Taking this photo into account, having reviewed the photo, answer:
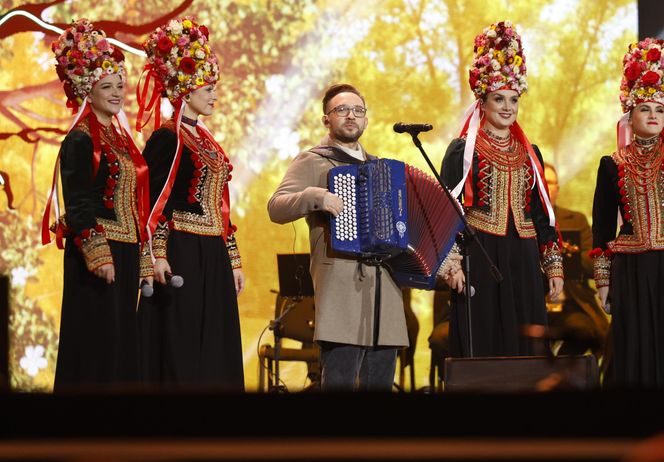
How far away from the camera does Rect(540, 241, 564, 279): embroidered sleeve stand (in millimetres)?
4629

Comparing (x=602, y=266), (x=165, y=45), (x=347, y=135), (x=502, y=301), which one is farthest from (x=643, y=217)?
(x=165, y=45)

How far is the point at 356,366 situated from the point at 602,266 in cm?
123

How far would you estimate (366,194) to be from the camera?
4109mm

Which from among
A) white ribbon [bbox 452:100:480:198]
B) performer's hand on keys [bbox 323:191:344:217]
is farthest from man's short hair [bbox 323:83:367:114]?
performer's hand on keys [bbox 323:191:344:217]

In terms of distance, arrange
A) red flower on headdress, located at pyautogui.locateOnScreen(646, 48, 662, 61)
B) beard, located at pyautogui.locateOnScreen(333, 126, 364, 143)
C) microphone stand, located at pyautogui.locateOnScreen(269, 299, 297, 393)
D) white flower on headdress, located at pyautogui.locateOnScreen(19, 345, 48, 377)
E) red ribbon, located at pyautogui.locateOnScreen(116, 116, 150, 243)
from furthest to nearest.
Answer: white flower on headdress, located at pyautogui.locateOnScreen(19, 345, 48, 377)
microphone stand, located at pyautogui.locateOnScreen(269, 299, 297, 393)
red flower on headdress, located at pyautogui.locateOnScreen(646, 48, 662, 61)
beard, located at pyautogui.locateOnScreen(333, 126, 364, 143)
red ribbon, located at pyautogui.locateOnScreen(116, 116, 150, 243)

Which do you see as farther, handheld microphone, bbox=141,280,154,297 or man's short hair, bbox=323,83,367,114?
man's short hair, bbox=323,83,367,114

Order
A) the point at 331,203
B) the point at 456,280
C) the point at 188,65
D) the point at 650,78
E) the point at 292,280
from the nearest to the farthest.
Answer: the point at 331,203 < the point at 456,280 < the point at 188,65 < the point at 650,78 < the point at 292,280

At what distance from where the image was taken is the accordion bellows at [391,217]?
162 inches

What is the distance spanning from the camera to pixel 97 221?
13.7 feet

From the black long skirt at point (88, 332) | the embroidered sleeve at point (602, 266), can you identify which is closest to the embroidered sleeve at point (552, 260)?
the embroidered sleeve at point (602, 266)

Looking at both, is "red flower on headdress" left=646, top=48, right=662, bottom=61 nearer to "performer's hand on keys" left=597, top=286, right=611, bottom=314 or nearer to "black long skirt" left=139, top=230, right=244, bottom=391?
"performer's hand on keys" left=597, top=286, right=611, bottom=314

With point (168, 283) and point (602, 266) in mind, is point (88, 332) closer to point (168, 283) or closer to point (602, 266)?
point (168, 283)

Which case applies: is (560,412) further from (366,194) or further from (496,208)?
(496,208)

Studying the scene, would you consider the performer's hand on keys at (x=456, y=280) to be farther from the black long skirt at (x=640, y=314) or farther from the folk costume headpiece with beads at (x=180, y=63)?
the folk costume headpiece with beads at (x=180, y=63)
